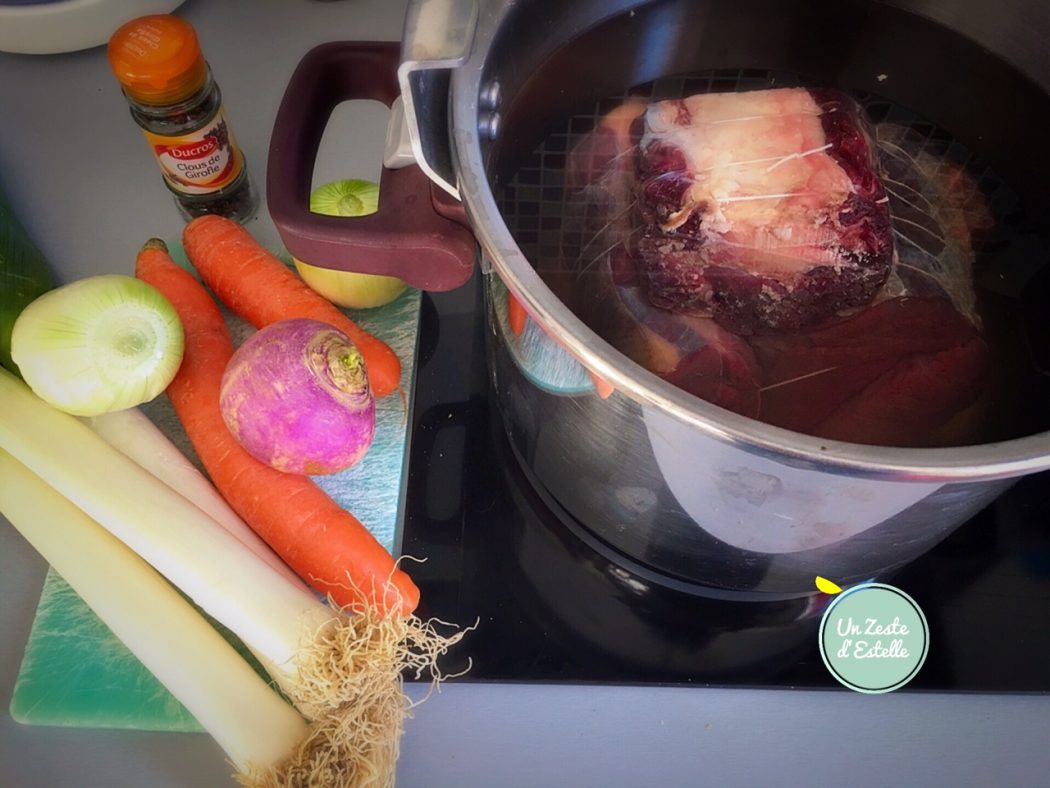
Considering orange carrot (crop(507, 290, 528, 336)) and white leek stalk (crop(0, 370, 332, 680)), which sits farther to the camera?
Result: white leek stalk (crop(0, 370, 332, 680))

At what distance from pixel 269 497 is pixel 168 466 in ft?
0.33

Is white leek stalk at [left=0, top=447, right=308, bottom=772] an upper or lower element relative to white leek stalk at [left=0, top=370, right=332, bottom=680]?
lower

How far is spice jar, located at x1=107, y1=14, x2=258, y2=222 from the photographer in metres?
0.73

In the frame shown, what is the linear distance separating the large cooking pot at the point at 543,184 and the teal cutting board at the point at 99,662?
0.15 meters

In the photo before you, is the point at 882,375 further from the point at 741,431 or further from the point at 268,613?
the point at 268,613

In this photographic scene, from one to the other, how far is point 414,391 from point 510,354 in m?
0.25

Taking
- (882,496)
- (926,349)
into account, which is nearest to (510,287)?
(882,496)

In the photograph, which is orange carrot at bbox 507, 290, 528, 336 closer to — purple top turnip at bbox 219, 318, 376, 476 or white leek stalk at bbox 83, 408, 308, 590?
purple top turnip at bbox 219, 318, 376, 476

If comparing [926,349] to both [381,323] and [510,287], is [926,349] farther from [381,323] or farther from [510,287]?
[381,323]

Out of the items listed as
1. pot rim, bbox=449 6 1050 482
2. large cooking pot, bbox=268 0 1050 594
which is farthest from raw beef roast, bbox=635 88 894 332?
pot rim, bbox=449 6 1050 482

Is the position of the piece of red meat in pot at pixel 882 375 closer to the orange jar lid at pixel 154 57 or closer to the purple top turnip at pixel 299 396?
the purple top turnip at pixel 299 396

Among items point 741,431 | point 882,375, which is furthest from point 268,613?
point 882,375

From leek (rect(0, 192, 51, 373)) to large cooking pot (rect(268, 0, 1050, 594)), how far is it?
0.35 metres

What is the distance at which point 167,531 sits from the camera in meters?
0.67
